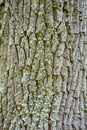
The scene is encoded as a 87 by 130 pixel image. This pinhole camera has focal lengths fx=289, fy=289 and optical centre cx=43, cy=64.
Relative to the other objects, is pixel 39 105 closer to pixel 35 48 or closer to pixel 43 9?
pixel 35 48

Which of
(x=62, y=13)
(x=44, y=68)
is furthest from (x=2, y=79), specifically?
(x=62, y=13)

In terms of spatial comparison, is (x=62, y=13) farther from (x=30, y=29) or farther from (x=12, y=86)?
(x=12, y=86)

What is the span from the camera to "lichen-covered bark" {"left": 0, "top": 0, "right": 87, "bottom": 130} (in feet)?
6.38

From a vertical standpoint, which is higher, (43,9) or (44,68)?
(43,9)

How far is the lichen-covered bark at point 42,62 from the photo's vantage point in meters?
1.95

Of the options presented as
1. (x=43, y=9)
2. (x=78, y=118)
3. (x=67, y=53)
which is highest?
(x=43, y=9)

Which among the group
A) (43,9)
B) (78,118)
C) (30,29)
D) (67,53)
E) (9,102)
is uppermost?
(43,9)

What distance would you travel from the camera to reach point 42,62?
6.43 feet

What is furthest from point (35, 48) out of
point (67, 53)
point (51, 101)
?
point (51, 101)

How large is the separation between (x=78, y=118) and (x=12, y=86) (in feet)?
1.70

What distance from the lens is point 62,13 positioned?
1.95 metres

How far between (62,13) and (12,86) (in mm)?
608

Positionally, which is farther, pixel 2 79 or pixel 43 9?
pixel 2 79

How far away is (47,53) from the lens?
1956 mm
